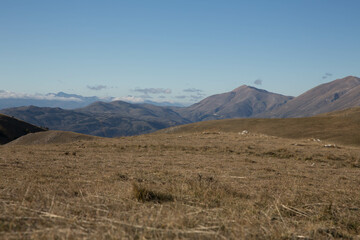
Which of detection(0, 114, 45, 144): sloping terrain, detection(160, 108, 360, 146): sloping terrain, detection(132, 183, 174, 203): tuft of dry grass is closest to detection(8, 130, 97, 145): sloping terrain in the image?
detection(160, 108, 360, 146): sloping terrain

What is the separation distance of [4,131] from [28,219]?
375ft

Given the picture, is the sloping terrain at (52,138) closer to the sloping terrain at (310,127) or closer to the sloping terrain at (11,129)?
the sloping terrain at (310,127)

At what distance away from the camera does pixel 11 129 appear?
105625 mm

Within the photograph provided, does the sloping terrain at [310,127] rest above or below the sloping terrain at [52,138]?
above

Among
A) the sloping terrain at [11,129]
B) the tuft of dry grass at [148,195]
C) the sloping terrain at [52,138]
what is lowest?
the sloping terrain at [11,129]

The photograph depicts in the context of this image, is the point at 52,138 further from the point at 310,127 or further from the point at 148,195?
the point at 310,127

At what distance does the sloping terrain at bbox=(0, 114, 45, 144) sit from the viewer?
326 ft

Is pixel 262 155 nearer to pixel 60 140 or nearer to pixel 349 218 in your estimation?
pixel 349 218

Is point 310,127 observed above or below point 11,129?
above

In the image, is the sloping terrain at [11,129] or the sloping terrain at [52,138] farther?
the sloping terrain at [11,129]

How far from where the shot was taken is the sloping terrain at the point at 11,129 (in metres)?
99.2

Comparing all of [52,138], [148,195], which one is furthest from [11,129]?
[148,195]

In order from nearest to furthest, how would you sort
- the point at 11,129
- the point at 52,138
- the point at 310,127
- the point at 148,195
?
the point at 148,195
the point at 52,138
the point at 310,127
the point at 11,129

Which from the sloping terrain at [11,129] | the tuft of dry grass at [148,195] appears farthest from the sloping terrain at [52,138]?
the sloping terrain at [11,129]
